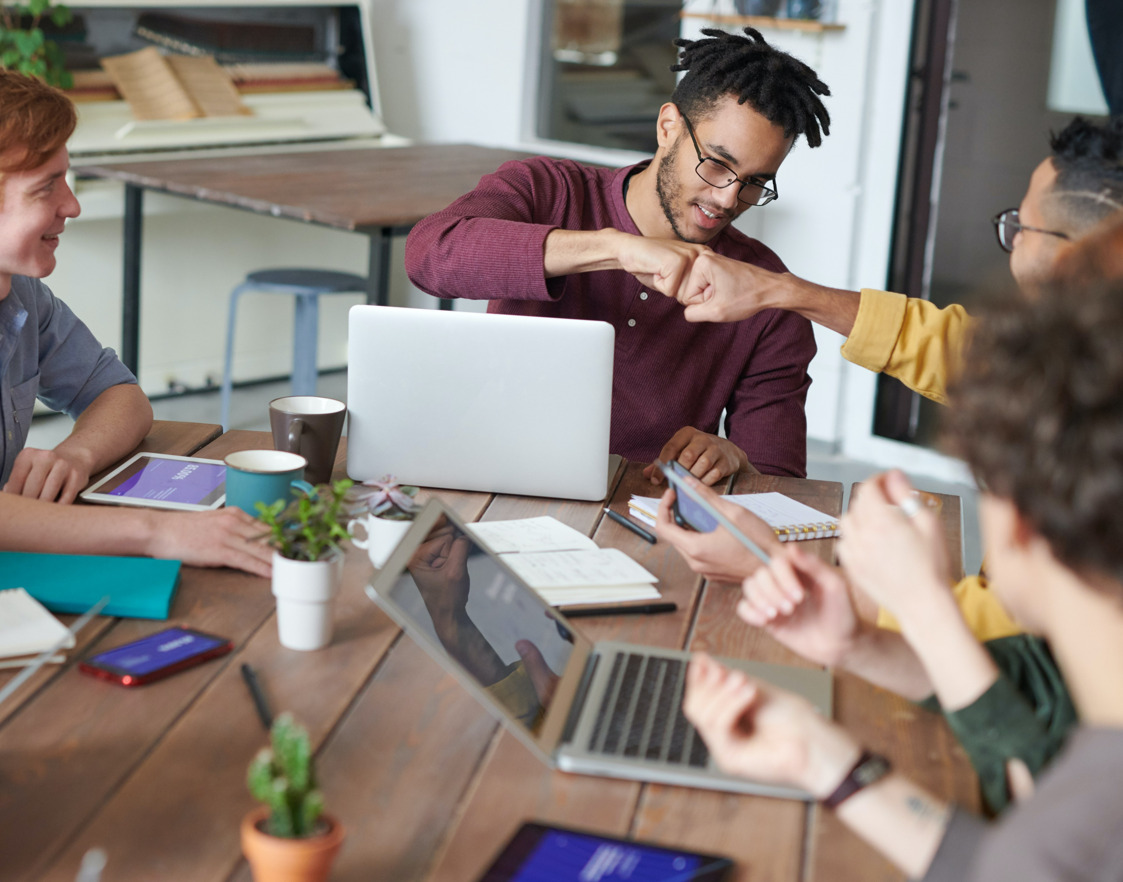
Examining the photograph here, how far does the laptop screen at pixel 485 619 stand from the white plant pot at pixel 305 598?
12 centimetres

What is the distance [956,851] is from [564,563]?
639mm

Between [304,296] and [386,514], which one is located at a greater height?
[386,514]

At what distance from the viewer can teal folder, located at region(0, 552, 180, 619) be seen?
47.1 inches

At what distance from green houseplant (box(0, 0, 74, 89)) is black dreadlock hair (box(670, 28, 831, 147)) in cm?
225

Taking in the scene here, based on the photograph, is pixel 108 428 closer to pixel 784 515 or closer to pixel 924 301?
pixel 784 515

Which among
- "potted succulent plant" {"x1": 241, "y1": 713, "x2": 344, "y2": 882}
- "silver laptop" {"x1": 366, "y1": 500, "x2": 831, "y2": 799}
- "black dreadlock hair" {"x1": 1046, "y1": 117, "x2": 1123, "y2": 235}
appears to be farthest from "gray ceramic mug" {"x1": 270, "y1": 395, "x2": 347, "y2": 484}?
"black dreadlock hair" {"x1": 1046, "y1": 117, "x2": 1123, "y2": 235}

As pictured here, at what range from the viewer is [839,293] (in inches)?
66.8

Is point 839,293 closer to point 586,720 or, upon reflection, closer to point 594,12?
point 586,720

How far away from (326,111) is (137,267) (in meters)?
1.10

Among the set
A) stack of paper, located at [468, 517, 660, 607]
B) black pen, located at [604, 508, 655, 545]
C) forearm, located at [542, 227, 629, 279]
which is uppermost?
forearm, located at [542, 227, 629, 279]

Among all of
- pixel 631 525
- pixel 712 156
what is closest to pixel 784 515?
pixel 631 525

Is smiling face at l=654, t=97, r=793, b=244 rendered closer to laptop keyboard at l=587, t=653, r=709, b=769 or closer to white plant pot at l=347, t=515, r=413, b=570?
white plant pot at l=347, t=515, r=413, b=570

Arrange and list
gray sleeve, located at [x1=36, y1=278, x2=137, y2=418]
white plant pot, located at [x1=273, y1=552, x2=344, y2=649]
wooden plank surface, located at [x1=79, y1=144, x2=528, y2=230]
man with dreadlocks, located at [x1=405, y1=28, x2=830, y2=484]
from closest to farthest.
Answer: white plant pot, located at [x1=273, y1=552, x2=344, y2=649]
gray sleeve, located at [x1=36, y1=278, x2=137, y2=418]
man with dreadlocks, located at [x1=405, y1=28, x2=830, y2=484]
wooden plank surface, located at [x1=79, y1=144, x2=528, y2=230]

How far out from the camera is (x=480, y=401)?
1562 millimetres
